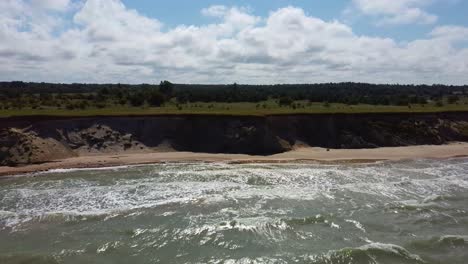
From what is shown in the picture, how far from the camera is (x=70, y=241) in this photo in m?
17.8

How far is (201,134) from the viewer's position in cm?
4091

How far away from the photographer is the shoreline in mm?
33312

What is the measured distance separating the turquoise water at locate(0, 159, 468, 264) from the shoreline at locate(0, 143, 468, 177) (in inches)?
106

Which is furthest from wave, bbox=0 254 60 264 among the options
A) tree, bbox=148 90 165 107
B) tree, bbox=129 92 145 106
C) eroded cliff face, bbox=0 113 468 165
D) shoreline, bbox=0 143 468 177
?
tree, bbox=148 90 165 107

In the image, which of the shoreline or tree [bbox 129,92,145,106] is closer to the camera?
the shoreline

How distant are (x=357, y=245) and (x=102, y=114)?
28944 millimetres

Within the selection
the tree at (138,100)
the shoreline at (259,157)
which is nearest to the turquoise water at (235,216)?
the shoreline at (259,157)

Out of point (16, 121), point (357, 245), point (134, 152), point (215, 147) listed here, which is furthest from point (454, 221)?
point (16, 121)

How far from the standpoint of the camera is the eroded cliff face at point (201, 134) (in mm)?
36656

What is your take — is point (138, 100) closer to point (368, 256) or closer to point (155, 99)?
point (155, 99)

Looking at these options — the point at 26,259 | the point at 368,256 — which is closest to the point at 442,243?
the point at 368,256

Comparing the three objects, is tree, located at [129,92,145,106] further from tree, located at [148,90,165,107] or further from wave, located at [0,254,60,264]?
wave, located at [0,254,60,264]

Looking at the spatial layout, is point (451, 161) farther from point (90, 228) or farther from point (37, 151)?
point (37, 151)

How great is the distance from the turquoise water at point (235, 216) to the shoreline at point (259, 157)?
8.83ft
